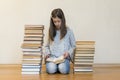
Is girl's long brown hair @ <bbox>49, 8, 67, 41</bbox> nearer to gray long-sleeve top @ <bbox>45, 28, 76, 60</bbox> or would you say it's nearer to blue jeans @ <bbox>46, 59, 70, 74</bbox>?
gray long-sleeve top @ <bbox>45, 28, 76, 60</bbox>

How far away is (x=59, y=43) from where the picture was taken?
291cm

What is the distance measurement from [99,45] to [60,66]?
73 centimetres

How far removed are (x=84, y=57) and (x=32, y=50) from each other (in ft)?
1.92

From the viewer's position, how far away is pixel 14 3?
124 inches

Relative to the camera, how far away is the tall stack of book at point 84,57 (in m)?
2.85

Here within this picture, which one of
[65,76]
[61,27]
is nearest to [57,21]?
[61,27]

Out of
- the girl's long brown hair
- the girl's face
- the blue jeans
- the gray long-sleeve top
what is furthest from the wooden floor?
the girl's face

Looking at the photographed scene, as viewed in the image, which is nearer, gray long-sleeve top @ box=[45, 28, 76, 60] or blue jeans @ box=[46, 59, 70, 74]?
blue jeans @ box=[46, 59, 70, 74]

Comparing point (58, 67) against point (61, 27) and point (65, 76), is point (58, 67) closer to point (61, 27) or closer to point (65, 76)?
point (65, 76)

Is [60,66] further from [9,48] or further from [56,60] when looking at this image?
[9,48]

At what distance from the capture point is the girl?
2.80 m

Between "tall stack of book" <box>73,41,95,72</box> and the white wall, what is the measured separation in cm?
40

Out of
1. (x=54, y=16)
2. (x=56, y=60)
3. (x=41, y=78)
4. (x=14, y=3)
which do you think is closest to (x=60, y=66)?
(x=56, y=60)

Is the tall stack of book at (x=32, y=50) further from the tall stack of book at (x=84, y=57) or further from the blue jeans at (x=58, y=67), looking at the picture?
the tall stack of book at (x=84, y=57)
